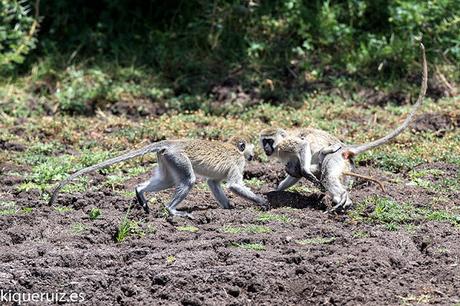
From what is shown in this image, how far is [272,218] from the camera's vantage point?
7992 mm

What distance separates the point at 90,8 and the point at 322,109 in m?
4.91

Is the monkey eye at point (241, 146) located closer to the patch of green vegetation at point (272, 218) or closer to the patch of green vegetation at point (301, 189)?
the patch of green vegetation at point (301, 189)

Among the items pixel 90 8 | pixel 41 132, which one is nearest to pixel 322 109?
pixel 41 132

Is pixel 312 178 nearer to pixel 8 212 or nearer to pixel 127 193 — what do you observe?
pixel 127 193

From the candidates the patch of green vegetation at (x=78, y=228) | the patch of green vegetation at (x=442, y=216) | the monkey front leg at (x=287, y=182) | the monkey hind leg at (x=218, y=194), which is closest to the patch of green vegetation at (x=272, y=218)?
the monkey hind leg at (x=218, y=194)

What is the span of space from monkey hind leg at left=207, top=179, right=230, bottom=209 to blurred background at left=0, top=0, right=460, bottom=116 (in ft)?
13.4

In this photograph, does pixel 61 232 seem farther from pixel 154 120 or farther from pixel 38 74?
pixel 38 74

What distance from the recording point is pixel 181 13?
14.9m

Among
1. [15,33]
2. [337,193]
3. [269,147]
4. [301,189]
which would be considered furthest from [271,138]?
[15,33]

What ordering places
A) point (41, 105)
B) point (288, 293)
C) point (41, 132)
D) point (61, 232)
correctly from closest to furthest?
point (288, 293) → point (61, 232) → point (41, 132) → point (41, 105)

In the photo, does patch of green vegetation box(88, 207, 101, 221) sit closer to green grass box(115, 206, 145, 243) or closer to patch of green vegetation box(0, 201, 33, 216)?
green grass box(115, 206, 145, 243)

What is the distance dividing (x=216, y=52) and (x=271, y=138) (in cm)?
527

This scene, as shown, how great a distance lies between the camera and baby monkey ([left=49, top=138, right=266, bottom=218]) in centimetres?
809

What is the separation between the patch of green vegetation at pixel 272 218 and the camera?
795cm
